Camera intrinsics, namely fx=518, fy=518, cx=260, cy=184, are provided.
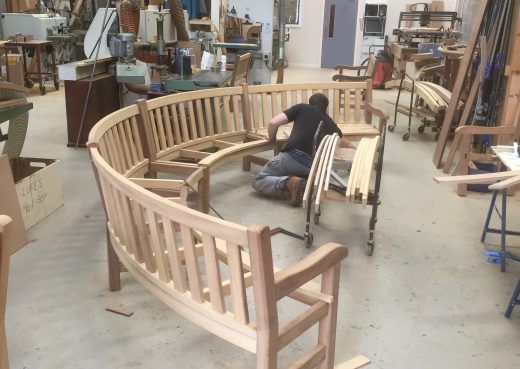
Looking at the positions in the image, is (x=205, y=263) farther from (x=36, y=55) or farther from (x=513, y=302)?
(x=36, y=55)

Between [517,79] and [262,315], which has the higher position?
[517,79]

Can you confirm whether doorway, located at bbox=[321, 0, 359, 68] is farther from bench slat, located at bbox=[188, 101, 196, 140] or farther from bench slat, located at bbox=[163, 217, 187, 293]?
bench slat, located at bbox=[163, 217, 187, 293]

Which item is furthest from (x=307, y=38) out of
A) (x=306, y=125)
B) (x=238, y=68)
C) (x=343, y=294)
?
(x=343, y=294)

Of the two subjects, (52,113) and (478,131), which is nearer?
(478,131)

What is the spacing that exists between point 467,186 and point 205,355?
322 centimetres

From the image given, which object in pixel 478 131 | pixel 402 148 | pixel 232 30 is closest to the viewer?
pixel 478 131

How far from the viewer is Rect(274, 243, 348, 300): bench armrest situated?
1.64 metres

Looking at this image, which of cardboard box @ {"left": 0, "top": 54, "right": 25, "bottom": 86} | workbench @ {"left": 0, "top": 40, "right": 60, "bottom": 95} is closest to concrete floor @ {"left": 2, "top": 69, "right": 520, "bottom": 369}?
cardboard box @ {"left": 0, "top": 54, "right": 25, "bottom": 86}

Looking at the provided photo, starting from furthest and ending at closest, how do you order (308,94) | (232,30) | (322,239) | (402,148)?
1. (232,30)
2. (402,148)
3. (308,94)
4. (322,239)

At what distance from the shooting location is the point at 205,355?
2.40 metres

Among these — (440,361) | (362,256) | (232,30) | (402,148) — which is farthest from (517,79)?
(232,30)

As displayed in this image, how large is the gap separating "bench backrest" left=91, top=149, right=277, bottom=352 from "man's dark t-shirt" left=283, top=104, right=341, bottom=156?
191 centimetres

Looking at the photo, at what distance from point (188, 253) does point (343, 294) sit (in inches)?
56.0

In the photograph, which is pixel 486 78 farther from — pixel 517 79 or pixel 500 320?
pixel 500 320
